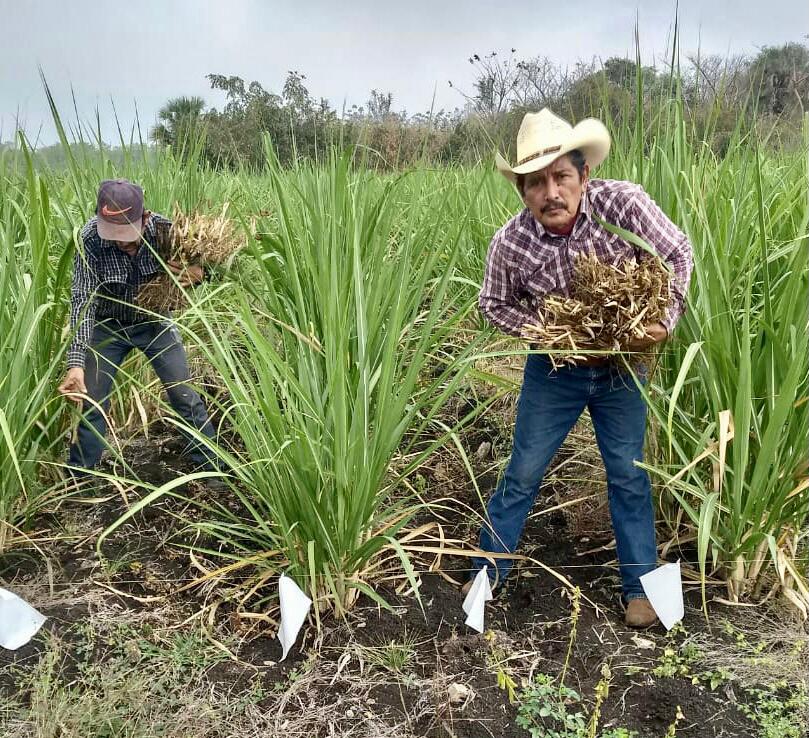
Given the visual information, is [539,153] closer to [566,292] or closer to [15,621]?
[566,292]

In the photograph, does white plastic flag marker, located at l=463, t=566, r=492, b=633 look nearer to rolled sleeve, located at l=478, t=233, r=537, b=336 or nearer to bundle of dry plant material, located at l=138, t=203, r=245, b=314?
rolled sleeve, located at l=478, t=233, r=537, b=336

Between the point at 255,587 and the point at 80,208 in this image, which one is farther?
the point at 80,208

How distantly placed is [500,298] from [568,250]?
0.25 metres

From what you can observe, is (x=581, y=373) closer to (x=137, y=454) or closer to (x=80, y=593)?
(x=80, y=593)

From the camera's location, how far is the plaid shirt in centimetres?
167

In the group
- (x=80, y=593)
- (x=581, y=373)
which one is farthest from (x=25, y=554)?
(x=581, y=373)

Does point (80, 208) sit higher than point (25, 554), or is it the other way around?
point (80, 208)

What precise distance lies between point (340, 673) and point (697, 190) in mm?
1684

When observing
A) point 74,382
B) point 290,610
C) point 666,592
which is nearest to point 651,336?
point 666,592

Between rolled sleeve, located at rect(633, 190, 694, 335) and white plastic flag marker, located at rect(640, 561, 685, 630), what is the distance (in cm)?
61

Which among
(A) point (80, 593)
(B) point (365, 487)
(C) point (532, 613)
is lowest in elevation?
(C) point (532, 613)

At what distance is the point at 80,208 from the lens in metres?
2.97

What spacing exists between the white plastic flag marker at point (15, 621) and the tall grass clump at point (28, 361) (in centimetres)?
39

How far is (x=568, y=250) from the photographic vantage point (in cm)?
176
